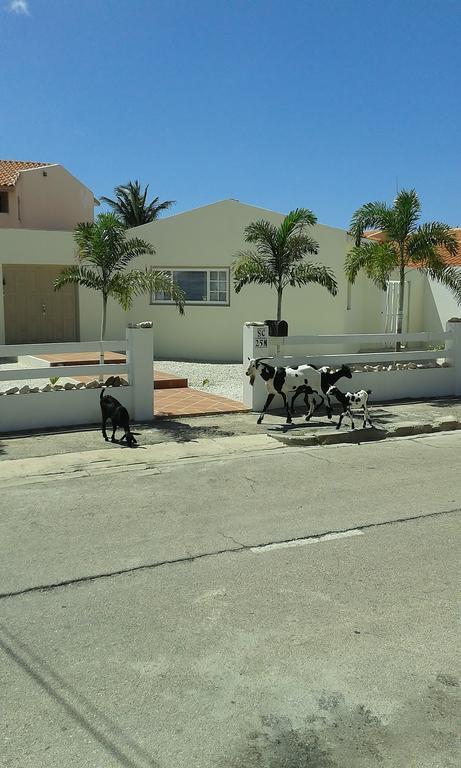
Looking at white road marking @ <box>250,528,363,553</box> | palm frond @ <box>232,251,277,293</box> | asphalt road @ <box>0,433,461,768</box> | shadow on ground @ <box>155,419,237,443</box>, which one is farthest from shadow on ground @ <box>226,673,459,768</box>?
palm frond @ <box>232,251,277,293</box>

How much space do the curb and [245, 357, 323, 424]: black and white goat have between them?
36.6 inches

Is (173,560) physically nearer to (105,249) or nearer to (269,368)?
(269,368)

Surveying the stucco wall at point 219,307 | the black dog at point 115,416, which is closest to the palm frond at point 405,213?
the stucco wall at point 219,307

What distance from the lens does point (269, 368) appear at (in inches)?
414

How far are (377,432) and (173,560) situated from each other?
5.62 metres

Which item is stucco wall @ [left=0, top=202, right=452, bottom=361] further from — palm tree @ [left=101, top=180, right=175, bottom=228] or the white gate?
palm tree @ [left=101, top=180, right=175, bottom=228]

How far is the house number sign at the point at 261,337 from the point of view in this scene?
11.4 meters

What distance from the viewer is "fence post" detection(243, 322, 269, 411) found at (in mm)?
11422

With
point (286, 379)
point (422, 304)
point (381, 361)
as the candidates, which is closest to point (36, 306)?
point (381, 361)

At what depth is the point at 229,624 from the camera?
411 centimetres

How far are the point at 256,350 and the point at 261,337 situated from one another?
235mm

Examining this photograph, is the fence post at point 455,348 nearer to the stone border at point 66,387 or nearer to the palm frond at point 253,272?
the palm frond at point 253,272

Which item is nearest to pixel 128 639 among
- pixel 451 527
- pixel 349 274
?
pixel 451 527

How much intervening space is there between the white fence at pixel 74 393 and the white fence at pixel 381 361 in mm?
1889
